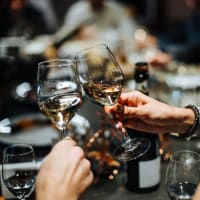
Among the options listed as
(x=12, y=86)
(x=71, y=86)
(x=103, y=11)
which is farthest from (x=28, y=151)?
(x=103, y=11)

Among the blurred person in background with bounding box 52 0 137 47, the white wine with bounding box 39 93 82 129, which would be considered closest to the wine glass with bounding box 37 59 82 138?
the white wine with bounding box 39 93 82 129

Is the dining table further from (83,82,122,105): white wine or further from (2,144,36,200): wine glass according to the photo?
(83,82,122,105): white wine

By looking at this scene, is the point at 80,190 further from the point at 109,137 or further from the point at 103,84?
the point at 109,137

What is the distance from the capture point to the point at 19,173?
93 cm

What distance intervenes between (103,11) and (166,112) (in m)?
2.65

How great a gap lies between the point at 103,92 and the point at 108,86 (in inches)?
1.0

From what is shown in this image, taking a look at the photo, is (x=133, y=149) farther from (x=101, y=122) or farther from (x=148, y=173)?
(x=101, y=122)

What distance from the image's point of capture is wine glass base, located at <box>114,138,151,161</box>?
987 millimetres

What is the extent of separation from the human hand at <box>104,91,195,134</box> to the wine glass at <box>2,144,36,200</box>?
0.23m

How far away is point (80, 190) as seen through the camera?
74cm

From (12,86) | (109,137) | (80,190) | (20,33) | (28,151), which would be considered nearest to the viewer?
(80,190)

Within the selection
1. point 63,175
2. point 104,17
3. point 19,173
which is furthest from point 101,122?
point 104,17

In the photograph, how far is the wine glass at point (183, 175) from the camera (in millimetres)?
826

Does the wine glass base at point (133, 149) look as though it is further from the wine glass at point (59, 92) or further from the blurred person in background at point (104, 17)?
the blurred person in background at point (104, 17)
